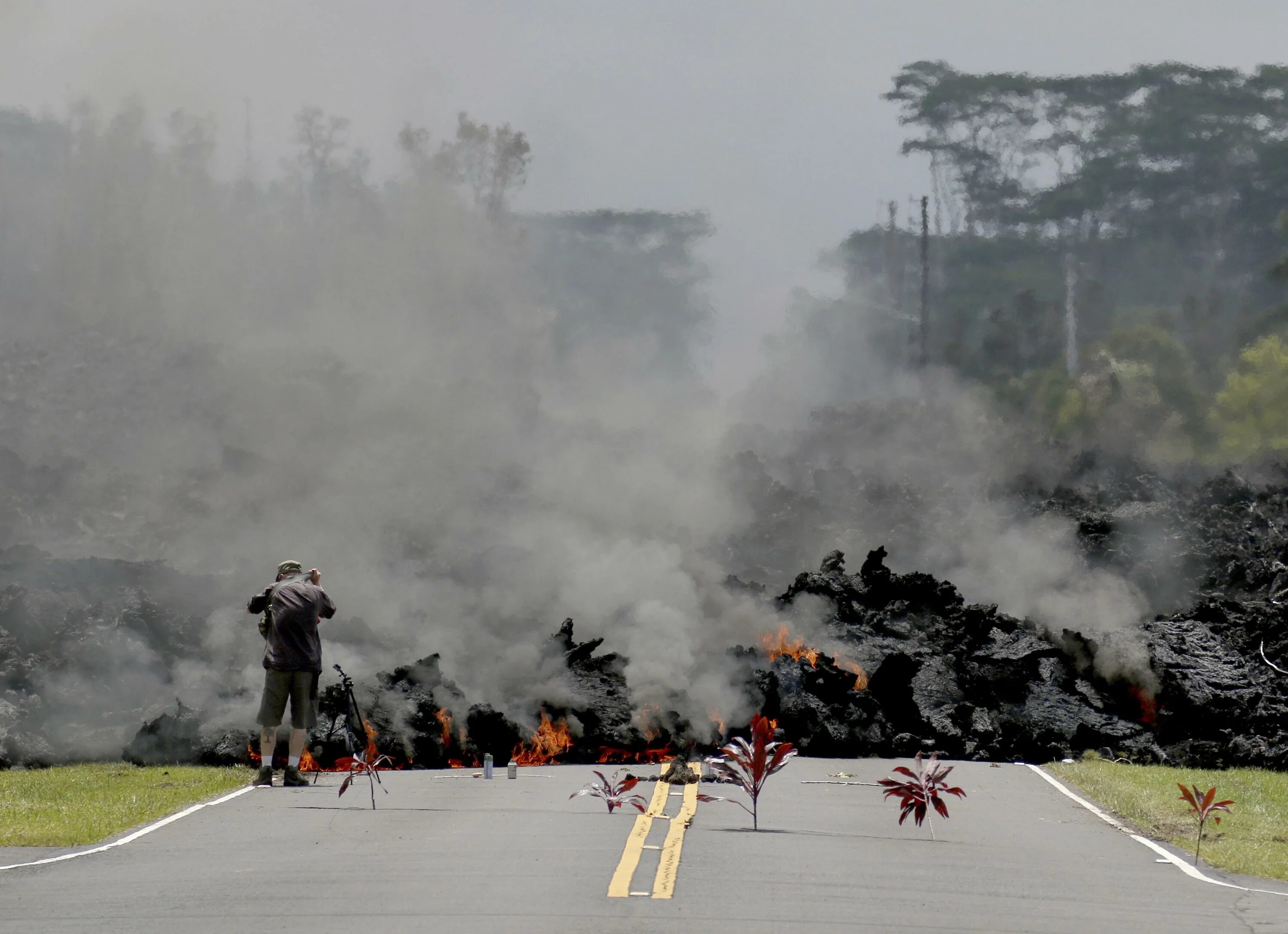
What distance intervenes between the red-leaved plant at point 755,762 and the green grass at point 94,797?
4428mm

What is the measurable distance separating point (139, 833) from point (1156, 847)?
24.1 feet

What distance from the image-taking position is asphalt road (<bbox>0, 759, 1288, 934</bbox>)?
810 cm

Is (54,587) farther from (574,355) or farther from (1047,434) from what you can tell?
(1047,434)

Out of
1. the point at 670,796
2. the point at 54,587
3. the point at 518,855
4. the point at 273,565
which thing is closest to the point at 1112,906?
the point at 518,855

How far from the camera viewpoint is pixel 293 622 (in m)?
14.6

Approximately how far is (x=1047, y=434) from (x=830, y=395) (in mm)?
13443


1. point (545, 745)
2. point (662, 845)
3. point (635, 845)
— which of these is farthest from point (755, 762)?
point (545, 745)

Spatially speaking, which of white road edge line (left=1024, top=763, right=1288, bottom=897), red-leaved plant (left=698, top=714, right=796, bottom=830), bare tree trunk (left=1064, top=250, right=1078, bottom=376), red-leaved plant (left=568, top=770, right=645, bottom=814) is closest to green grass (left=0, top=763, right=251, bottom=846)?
red-leaved plant (left=568, top=770, right=645, bottom=814)

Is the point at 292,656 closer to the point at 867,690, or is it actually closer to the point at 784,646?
the point at 867,690

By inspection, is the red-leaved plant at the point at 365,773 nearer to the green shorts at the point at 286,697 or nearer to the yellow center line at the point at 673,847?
the green shorts at the point at 286,697

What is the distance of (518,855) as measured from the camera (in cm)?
1010

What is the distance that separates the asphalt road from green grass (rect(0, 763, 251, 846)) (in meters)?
0.53

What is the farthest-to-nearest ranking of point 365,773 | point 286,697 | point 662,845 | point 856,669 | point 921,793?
point 856,669 → point 365,773 → point 286,697 → point 921,793 → point 662,845

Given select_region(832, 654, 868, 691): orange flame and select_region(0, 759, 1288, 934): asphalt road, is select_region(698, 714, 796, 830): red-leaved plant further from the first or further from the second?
select_region(832, 654, 868, 691): orange flame
